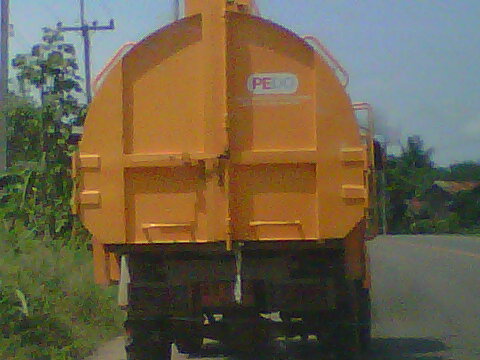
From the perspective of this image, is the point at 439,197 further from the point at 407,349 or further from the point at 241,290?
the point at 241,290

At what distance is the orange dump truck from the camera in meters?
7.76

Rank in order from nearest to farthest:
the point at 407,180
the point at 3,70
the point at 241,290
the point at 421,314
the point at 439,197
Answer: the point at 241,290 → the point at 421,314 → the point at 3,70 → the point at 407,180 → the point at 439,197

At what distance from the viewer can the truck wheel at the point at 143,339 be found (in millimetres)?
8570

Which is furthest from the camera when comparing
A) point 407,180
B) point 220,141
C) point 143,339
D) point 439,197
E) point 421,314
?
point 439,197

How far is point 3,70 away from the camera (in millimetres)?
17000

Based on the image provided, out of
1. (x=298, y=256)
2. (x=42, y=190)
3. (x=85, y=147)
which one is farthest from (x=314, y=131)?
(x=42, y=190)

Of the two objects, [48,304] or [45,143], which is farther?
[45,143]

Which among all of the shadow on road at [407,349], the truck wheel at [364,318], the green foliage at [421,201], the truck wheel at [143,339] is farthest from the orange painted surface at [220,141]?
the green foliage at [421,201]

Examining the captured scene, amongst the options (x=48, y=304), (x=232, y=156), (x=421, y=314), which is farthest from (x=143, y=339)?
(x=421, y=314)

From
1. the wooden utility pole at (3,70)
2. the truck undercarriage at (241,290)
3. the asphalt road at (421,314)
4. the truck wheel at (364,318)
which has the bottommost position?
the asphalt road at (421,314)

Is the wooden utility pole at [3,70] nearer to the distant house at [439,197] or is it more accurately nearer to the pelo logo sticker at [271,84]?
the pelo logo sticker at [271,84]

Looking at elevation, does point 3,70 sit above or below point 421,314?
above

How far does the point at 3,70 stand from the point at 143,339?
9683 mm

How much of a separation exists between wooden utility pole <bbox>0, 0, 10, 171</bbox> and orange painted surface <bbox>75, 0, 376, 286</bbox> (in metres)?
9.02
